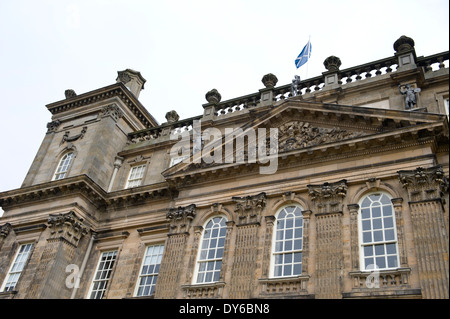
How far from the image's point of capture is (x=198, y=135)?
78.3 ft

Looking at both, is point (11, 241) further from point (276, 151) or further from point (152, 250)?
point (276, 151)

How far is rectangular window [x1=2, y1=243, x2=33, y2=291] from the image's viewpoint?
21.6m

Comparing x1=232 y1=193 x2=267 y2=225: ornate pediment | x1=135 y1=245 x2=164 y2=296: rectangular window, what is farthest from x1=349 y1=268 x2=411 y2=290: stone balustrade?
x1=135 y1=245 x2=164 y2=296: rectangular window

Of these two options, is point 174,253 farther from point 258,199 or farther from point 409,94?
point 409,94

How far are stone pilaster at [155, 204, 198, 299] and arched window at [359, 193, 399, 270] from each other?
22.4 ft

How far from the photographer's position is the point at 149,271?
20.4 m

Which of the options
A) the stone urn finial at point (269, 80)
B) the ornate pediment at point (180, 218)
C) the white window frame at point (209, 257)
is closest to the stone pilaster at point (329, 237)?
the white window frame at point (209, 257)

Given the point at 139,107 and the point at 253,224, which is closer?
the point at 253,224

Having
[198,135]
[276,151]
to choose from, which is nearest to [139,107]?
[198,135]

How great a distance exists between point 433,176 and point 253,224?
6541 millimetres

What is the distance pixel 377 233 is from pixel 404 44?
354 inches

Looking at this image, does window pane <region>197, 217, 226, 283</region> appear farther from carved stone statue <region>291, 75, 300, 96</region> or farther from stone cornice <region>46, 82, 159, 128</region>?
stone cornice <region>46, 82, 159, 128</region>

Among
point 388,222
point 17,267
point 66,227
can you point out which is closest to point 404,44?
point 388,222

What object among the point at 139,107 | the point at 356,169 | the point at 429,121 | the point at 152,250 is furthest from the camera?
the point at 139,107
